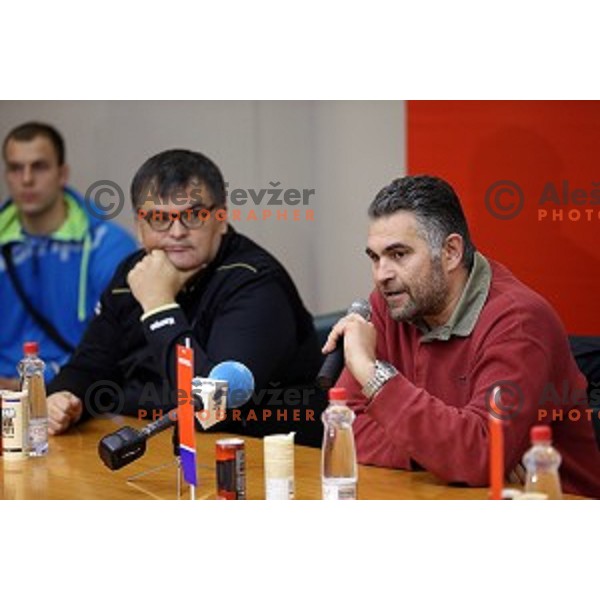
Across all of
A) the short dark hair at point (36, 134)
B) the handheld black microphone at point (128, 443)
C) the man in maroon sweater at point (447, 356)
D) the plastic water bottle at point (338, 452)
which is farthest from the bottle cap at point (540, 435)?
the short dark hair at point (36, 134)

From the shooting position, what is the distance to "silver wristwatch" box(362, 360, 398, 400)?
3117 millimetres

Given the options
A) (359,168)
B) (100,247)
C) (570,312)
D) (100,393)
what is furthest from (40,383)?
(570,312)

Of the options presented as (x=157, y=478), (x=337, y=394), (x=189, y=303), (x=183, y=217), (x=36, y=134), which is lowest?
(x=157, y=478)

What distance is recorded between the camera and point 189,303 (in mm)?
3895

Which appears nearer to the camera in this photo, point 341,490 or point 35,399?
point 341,490

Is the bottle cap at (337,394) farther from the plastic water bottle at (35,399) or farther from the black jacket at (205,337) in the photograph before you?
the plastic water bottle at (35,399)

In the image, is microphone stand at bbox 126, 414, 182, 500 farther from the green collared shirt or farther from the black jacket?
the green collared shirt

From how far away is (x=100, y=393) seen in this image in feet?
13.0

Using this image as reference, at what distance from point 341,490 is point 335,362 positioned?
0.35 meters

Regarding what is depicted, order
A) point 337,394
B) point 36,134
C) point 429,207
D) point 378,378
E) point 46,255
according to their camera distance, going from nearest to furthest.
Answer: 1. point 337,394
2. point 378,378
3. point 429,207
4. point 36,134
5. point 46,255

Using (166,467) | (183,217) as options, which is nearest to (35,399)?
(166,467)

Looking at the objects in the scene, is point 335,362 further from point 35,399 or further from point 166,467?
point 35,399
